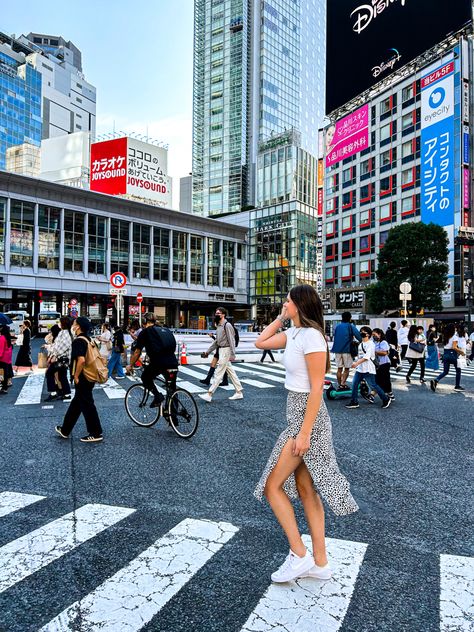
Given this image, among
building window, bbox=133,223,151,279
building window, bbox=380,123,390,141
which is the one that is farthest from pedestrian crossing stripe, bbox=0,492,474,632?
building window, bbox=380,123,390,141

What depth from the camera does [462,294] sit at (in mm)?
44562

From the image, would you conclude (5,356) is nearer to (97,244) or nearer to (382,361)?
(382,361)

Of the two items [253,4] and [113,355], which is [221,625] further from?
Result: [253,4]

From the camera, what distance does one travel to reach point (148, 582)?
297cm

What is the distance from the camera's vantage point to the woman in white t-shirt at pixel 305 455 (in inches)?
113

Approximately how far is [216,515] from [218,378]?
624 cm

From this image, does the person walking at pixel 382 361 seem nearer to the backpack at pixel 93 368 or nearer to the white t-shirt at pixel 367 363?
the white t-shirt at pixel 367 363

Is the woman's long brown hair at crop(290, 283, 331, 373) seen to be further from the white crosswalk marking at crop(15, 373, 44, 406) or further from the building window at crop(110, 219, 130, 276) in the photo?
the building window at crop(110, 219, 130, 276)

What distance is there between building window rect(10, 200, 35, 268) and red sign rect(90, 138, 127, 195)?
438 inches

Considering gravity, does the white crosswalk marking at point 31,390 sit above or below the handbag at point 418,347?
below

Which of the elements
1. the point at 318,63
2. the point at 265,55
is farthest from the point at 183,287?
the point at 318,63

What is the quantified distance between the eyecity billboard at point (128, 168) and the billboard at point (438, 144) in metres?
33.0

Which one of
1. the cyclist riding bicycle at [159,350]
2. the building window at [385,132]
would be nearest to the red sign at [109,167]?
the building window at [385,132]

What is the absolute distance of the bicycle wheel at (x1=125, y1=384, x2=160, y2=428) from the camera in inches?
299
